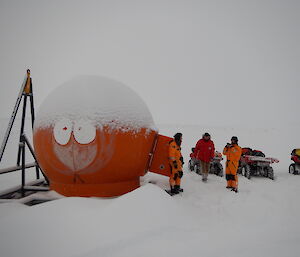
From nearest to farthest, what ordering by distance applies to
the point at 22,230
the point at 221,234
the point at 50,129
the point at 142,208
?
the point at 22,230 → the point at 221,234 → the point at 142,208 → the point at 50,129

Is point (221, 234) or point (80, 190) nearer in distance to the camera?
point (221, 234)

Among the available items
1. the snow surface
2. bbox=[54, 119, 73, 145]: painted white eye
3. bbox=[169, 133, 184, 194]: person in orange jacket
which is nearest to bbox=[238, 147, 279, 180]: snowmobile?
bbox=[169, 133, 184, 194]: person in orange jacket

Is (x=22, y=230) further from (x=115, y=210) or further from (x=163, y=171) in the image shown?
(x=163, y=171)

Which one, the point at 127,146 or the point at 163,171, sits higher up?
the point at 127,146

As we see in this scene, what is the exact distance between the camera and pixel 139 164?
225 inches

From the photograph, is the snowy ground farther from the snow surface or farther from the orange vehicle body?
the snow surface

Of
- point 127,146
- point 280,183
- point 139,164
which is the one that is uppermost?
point 127,146

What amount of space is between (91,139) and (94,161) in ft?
1.67

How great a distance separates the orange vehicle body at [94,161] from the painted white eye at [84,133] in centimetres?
8

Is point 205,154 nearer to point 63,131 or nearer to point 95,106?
point 95,106

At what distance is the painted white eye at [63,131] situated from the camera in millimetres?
4965

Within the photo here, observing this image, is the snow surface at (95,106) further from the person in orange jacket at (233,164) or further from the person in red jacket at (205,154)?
the person in orange jacket at (233,164)

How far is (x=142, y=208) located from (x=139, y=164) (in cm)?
178

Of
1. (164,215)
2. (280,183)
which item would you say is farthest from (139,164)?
(280,183)
